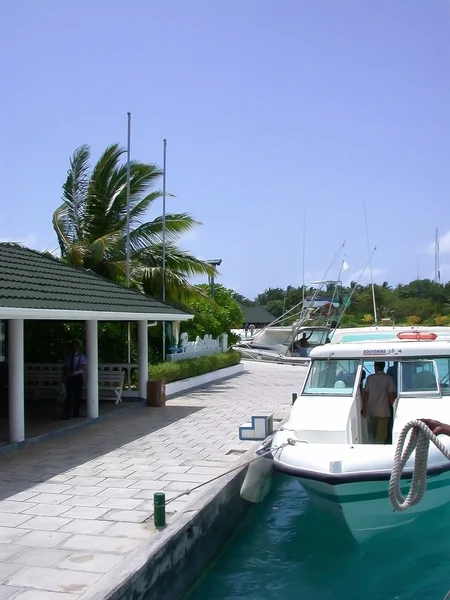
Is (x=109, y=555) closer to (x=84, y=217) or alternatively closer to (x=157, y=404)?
(x=157, y=404)

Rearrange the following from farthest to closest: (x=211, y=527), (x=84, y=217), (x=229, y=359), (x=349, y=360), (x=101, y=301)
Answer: (x=229, y=359)
(x=84, y=217)
(x=101, y=301)
(x=349, y=360)
(x=211, y=527)

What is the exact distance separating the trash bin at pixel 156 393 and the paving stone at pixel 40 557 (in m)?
9.29

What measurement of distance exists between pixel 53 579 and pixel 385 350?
5652 millimetres

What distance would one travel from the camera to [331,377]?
9.29m

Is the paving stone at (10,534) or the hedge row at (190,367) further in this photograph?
the hedge row at (190,367)

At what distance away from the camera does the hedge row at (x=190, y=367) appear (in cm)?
1742

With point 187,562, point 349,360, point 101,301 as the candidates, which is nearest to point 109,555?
point 187,562

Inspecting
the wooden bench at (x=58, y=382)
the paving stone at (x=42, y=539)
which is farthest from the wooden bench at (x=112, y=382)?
the paving stone at (x=42, y=539)

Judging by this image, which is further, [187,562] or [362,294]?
[362,294]

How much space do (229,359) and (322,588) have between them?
1790 centimetres

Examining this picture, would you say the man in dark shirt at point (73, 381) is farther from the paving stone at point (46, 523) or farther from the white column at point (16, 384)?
the paving stone at point (46, 523)

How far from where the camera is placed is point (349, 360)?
922 cm

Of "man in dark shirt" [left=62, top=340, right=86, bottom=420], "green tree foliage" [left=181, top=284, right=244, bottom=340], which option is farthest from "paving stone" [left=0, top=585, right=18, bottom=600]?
"green tree foliage" [left=181, top=284, right=244, bottom=340]

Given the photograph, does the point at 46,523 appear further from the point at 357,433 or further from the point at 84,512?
the point at 357,433
